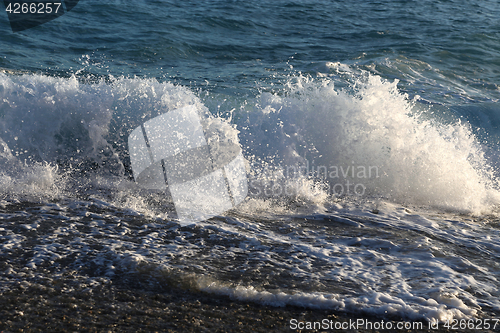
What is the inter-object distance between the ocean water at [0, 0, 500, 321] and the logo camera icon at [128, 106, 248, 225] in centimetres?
16

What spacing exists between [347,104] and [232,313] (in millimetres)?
4034

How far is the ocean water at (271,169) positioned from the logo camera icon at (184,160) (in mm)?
156

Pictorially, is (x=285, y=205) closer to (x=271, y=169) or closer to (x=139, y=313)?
(x=271, y=169)

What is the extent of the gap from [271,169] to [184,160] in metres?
1.13

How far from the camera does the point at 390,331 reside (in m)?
2.51

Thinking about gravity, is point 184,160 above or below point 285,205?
above

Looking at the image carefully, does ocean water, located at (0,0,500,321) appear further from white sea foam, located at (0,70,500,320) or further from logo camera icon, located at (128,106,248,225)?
logo camera icon, located at (128,106,248,225)

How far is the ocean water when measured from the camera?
301 cm

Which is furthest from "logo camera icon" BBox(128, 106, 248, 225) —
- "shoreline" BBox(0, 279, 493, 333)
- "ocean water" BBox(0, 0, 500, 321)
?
"shoreline" BBox(0, 279, 493, 333)

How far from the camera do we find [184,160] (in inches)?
211

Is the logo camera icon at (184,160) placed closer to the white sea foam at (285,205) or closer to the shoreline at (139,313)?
the white sea foam at (285,205)

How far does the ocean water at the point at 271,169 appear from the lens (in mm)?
3010

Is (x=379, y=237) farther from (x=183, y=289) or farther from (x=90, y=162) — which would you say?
(x=90, y=162)

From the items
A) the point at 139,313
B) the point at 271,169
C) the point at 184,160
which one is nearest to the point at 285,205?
the point at 271,169
